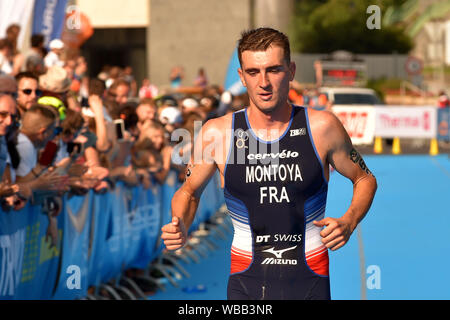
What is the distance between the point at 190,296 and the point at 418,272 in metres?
2.89

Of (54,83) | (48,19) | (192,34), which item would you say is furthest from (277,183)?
(192,34)

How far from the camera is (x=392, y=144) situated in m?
30.6

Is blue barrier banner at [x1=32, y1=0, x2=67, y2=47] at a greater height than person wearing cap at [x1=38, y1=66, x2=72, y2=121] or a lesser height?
greater

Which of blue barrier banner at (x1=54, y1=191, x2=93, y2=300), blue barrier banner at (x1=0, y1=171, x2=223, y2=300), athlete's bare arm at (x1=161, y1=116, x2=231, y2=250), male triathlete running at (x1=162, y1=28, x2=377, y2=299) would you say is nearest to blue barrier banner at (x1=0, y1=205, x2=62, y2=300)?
blue barrier banner at (x1=0, y1=171, x2=223, y2=300)

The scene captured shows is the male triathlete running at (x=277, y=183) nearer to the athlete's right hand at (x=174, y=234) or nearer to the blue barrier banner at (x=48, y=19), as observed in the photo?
the athlete's right hand at (x=174, y=234)

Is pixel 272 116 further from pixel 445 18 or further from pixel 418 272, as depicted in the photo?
pixel 445 18

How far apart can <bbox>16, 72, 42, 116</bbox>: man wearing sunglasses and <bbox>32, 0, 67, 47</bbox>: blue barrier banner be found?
685 cm

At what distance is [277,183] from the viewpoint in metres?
4.67

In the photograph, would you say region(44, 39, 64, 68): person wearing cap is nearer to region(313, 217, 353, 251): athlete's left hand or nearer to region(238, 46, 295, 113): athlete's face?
region(238, 46, 295, 113): athlete's face

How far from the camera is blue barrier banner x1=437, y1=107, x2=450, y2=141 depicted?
29.0 m

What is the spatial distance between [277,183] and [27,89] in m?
4.07

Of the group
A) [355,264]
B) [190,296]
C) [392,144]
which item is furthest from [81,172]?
[392,144]

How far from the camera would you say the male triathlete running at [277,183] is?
4.64m

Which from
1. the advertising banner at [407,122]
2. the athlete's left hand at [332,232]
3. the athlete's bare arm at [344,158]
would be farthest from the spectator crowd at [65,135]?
the advertising banner at [407,122]
